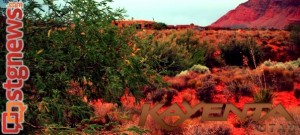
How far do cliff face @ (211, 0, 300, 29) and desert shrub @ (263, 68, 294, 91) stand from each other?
94.9 meters

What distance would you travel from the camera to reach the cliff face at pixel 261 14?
361 feet

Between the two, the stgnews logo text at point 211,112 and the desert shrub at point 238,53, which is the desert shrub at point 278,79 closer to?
the stgnews logo text at point 211,112

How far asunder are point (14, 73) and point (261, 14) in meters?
125

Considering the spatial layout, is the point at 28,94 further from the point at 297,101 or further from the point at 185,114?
the point at 297,101

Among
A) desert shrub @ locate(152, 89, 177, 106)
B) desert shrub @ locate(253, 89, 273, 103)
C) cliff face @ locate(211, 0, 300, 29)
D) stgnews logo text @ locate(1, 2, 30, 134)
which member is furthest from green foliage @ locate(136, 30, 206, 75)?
cliff face @ locate(211, 0, 300, 29)

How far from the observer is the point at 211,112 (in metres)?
11.1

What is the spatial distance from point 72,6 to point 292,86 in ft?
33.7

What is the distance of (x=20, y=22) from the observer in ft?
16.8

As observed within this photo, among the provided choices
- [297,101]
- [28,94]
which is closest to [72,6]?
[28,94]

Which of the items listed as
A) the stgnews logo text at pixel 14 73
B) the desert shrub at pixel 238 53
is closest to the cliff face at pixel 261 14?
the desert shrub at pixel 238 53

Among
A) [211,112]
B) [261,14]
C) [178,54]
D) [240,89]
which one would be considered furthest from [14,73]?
[261,14]

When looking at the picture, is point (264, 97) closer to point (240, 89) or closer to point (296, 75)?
point (240, 89)

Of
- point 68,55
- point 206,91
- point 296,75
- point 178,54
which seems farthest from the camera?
point 178,54

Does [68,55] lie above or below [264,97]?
above
